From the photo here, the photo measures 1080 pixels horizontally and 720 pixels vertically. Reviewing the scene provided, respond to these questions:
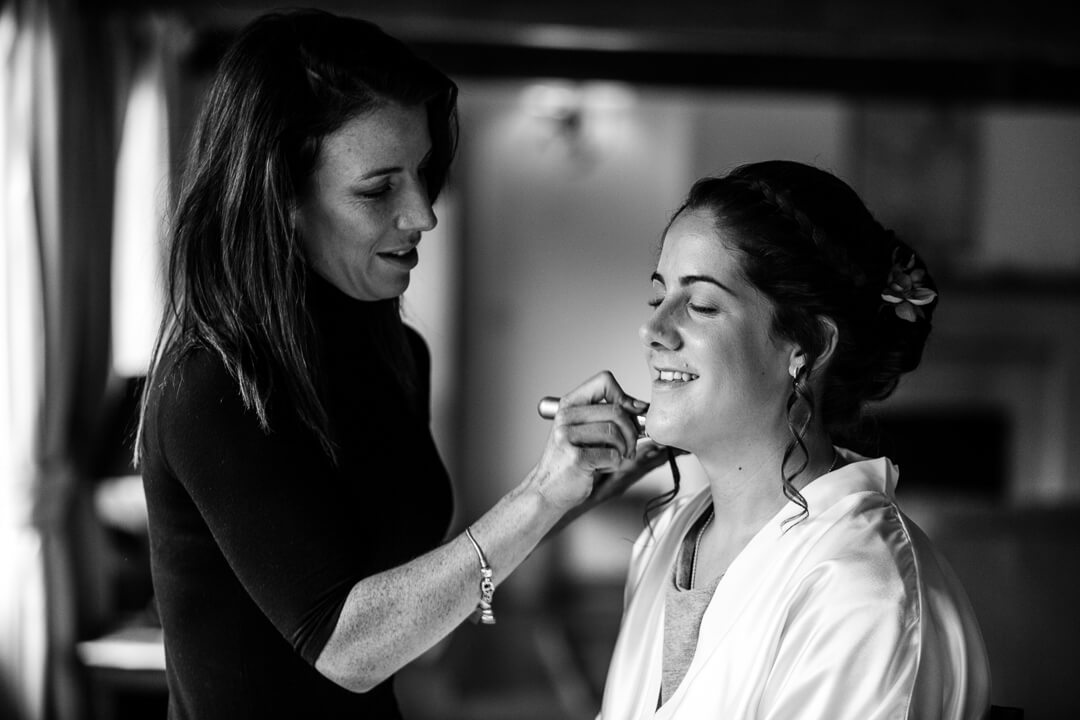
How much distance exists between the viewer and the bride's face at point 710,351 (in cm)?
136

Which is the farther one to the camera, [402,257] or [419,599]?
[402,257]

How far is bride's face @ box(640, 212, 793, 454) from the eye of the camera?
1.36 meters

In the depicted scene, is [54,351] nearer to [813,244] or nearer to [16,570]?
[16,570]

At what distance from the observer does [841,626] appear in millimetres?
1164

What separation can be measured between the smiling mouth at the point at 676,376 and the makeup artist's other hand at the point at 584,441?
0.30ft

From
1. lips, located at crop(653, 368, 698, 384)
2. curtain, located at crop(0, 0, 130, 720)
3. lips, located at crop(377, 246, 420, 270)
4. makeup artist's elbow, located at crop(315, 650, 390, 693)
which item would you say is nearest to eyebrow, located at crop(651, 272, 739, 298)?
lips, located at crop(653, 368, 698, 384)

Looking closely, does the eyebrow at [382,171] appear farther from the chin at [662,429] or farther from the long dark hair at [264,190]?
the chin at [662,429]

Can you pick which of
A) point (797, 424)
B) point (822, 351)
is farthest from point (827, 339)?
point (797, 424)

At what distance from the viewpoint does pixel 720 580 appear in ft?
4.52

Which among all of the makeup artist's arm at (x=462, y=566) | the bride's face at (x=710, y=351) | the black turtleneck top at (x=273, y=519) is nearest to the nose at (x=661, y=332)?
the bride's face at (x=710, y=351)

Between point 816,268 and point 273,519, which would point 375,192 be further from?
point 816,268

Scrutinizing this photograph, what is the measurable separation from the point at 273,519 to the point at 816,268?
73cm

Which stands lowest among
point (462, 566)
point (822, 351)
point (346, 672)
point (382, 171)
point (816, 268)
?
point (346, 672)

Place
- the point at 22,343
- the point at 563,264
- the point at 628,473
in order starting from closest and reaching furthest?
the point at 628,473 < the point at 22,343 < the point at 563,264
